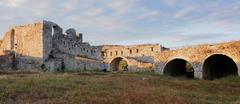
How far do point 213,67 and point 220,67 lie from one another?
1.43m

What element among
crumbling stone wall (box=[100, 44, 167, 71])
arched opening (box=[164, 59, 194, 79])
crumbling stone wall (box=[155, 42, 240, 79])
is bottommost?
arched opening (box=[164, 59, 194, 79])

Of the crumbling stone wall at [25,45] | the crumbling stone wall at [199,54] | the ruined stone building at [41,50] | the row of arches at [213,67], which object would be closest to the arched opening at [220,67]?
the row of arches at [213,67]

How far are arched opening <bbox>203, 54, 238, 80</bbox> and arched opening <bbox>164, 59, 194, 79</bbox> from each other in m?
2.13

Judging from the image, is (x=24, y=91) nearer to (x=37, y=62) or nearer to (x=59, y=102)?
(x=59, y=102)

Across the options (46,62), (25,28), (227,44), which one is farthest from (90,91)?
(25,28)

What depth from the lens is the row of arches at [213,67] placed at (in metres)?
36.2

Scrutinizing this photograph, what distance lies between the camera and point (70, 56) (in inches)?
1678

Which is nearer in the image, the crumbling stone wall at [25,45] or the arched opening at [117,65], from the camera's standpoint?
the crumbling stone wall at [25,45]

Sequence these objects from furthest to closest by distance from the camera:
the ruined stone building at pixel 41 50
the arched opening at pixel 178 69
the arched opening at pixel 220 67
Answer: the ruined stone building at pixel 41 50, the arched opening at pixel 178 69, the arched opening at pixel 220 67

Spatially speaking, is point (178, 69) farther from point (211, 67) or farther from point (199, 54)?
point (199, 54)

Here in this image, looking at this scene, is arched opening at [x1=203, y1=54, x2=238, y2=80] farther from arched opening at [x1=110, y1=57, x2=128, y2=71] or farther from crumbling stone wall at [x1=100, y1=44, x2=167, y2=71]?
arched opening at [x1=110, y1=57, x2=128, y2=71]

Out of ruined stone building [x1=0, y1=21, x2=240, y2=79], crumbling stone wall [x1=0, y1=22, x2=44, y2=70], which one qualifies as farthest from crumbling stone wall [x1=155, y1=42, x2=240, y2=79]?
crumbling stone wall [x1=0, y1=22, x2=44, y2=70]

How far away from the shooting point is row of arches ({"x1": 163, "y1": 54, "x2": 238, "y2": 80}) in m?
36.2

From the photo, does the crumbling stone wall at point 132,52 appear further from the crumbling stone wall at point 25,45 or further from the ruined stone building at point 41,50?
the crumbling stone wall at point 25,45
